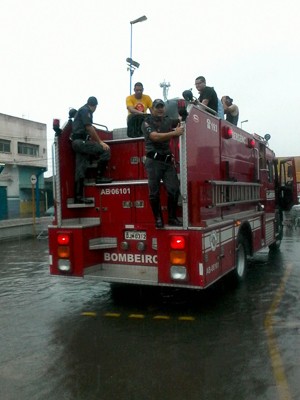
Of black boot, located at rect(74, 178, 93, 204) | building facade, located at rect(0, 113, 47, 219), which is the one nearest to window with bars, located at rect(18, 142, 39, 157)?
building facade, located at rect(0, 113, 47, 219)

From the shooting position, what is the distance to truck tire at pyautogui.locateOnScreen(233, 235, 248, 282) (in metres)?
8.00

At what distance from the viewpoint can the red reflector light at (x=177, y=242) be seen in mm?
6082

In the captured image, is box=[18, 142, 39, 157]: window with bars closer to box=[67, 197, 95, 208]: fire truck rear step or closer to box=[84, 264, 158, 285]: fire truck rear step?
box=[67, 197, 95, 208]: fire truck rear step

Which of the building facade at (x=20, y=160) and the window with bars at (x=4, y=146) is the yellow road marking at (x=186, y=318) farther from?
the window with bars at (x=4, y=146)

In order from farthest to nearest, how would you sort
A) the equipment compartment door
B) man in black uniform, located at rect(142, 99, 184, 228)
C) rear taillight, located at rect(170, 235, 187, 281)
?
the equipment compartment door → man in black uniform, located at rect(142, 99, 184, 228) → rear taillight, located at rect(170, 235, 187, 281)

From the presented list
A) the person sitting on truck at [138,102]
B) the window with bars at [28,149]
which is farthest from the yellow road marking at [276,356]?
the window with bars at [28,149]

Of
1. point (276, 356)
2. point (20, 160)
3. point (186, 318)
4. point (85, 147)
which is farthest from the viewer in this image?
point (20, 160)

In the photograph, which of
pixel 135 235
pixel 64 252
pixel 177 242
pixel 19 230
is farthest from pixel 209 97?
pixel 19 230

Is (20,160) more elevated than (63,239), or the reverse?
(20,160)

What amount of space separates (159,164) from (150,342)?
2399 mm

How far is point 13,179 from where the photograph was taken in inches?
1540

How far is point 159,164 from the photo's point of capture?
21.0 feet

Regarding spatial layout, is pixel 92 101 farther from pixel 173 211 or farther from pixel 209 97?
pixel 173 211

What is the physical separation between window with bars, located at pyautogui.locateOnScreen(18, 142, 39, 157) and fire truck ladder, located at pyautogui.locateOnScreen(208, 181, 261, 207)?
3377 centimetres
